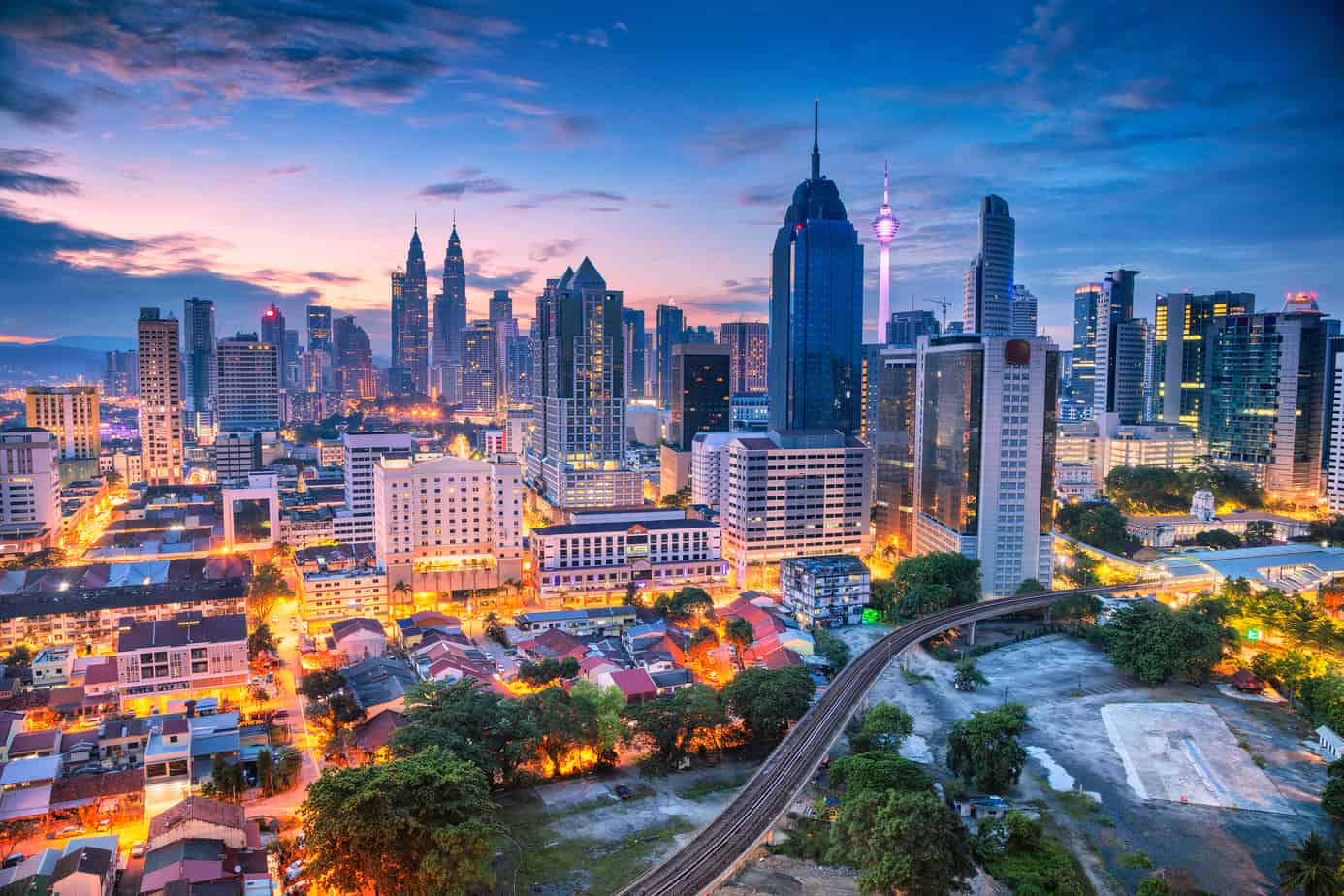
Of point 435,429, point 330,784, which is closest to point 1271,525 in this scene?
point 330,784

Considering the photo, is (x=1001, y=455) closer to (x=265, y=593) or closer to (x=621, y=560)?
(x=621, y=560)

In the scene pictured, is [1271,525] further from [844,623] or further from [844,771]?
[844,771]

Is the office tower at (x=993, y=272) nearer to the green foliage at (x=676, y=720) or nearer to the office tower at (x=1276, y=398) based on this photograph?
the office tower at (x=1276, y=398)

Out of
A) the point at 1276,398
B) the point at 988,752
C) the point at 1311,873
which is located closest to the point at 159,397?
the point at 988,752

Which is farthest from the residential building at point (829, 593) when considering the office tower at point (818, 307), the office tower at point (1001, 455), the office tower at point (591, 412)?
the office tower at point (818, 307)

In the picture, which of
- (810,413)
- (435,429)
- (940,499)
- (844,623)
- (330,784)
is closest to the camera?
(330,784)

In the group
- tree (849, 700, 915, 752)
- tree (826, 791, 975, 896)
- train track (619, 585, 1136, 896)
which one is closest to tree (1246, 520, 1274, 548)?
train track (619, 585, 1136, 896)
